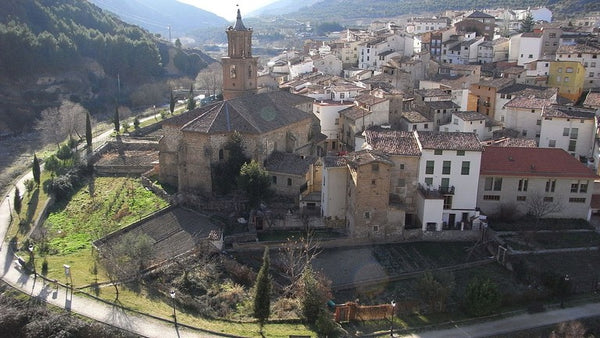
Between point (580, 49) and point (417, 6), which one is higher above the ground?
point (417, 6)

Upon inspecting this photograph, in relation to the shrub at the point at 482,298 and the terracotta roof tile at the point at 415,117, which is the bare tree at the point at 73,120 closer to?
the terracotta roof tile at the point at 415,117

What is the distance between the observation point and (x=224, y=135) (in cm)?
3634

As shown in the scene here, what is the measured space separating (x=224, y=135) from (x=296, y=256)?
35.2 ft

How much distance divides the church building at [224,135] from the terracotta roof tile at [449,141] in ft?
29.0

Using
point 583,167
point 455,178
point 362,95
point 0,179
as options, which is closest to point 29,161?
point 0,179

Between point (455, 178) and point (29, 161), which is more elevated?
point (455, 178)

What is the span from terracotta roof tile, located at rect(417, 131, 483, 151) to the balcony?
95.8 inches

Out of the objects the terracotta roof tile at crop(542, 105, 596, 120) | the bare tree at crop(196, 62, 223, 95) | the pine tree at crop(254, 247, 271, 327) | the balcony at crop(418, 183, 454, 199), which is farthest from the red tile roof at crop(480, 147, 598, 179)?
the bare tree at crop(196, 62, 223, 95)

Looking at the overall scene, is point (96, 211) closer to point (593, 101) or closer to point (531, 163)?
point (531, 163)

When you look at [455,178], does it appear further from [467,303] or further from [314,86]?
[314,86]

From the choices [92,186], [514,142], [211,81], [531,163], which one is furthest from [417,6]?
[92,186]

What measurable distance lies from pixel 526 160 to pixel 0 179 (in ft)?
132

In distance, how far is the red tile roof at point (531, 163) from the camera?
32.5 metres

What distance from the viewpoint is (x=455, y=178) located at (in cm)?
3192
